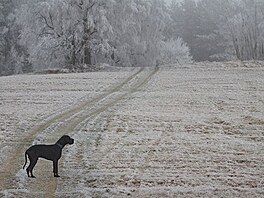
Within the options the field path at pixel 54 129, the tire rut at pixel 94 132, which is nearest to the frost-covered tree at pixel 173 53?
the field path at pixel 54 129

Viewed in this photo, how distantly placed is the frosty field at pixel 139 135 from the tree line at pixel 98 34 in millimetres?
7699

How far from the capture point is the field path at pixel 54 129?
8.78m

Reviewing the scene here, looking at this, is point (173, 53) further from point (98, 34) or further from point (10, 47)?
point (10, 47)

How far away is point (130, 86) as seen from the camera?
2431cm

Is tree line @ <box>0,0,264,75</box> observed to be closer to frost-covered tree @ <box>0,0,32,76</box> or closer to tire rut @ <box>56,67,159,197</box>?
frost-covered tree @ <box>0,0,32,76</box>

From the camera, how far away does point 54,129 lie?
44.6 ft

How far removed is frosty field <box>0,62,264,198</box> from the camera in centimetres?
895

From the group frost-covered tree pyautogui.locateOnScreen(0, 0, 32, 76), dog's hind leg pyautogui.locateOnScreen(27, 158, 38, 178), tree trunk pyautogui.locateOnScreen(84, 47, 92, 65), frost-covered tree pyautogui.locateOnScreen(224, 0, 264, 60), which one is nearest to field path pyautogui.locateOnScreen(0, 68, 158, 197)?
dog's hind leg pyautogui.locateOnScreen(27, 158, 38, 178)

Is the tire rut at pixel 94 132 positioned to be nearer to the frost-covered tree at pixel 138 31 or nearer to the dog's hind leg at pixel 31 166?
the dog's hind leg at pixel 31 166

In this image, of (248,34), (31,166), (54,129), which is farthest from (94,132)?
(248,34)

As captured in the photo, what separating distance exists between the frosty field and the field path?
3 cm

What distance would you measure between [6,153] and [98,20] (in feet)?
75.4

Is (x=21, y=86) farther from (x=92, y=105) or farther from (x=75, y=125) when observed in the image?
(x=75, y=125)

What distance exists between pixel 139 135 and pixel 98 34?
20943mm
